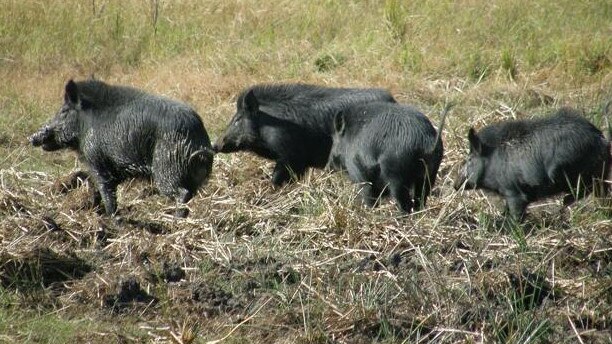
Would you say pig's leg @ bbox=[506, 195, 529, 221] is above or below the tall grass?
above

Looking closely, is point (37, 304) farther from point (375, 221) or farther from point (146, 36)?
point (146, 36)

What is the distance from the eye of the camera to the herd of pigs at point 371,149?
28.3ft

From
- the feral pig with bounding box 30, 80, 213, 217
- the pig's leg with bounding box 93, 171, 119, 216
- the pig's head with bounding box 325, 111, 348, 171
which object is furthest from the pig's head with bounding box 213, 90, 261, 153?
the pig's leg with bounding box 93, 171, 119, 216

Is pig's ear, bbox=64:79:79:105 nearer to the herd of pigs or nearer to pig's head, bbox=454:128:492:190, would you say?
the herd of pigs

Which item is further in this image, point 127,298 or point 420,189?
point 420,189

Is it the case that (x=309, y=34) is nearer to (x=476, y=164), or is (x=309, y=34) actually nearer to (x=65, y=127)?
(x=65, y=127)

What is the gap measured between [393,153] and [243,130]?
1.60 metres

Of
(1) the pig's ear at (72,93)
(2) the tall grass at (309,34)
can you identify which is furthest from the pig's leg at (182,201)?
(2) the tall grass at (309,34)

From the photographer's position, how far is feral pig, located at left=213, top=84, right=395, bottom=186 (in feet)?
32.3

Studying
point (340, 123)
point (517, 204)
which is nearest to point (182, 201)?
point (340, 123)

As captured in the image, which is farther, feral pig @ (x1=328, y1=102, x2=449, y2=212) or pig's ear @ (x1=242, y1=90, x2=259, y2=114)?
pig's ear @ (x1=242, y1=90, x2=259, y2=114)

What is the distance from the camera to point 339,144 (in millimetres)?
9406

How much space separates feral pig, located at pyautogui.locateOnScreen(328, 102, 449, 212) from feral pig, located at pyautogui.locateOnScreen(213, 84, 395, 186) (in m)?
0.62

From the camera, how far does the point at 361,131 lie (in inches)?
358
